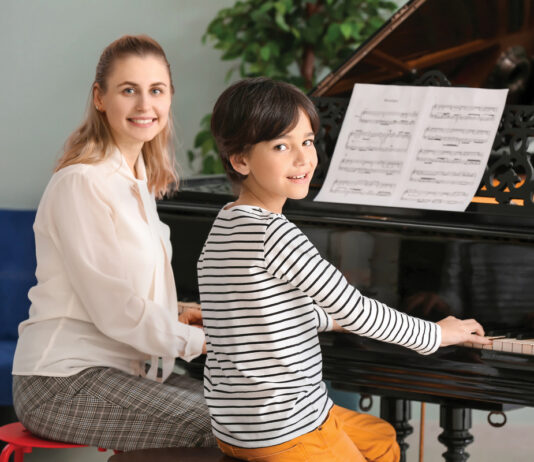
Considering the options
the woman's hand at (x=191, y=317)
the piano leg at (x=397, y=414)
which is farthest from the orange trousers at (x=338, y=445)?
the piano leg at (x=397, y=414)

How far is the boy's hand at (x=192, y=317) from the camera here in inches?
90.2

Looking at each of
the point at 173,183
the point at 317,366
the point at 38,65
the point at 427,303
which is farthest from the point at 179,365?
the point at 38,65

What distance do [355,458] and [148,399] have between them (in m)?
0.52

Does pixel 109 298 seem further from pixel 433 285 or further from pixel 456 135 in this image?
pixel 456 135

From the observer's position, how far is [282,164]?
162 centimetres

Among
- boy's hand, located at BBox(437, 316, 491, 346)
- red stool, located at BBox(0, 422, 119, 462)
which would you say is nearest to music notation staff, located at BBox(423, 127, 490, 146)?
boy's hand, located at BBox(437, 316, 491, 346)

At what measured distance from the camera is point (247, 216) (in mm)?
1589

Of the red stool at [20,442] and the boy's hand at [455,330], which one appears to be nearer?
the boy's hand at [455,330]

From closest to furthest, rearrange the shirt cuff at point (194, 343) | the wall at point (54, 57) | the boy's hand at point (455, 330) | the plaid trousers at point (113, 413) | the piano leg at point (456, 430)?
1. the boy's hand at point (455, 330)
2. the plaid trousers at point (113, 413)
3. the shirt cuff at point (194, 343)
4. the piano leg at point (456, 430)
5. the wall at point (54, 57)

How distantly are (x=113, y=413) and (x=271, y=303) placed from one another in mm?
573

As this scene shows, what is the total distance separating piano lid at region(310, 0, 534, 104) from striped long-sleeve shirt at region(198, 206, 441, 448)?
1.13m

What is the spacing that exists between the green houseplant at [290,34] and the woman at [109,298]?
78.8 inches

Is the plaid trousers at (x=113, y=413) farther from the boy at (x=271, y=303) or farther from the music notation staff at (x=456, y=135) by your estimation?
the music notation staff at (x=456, y=135)

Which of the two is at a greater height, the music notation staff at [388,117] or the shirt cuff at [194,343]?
the music notation staff at [388,117]
